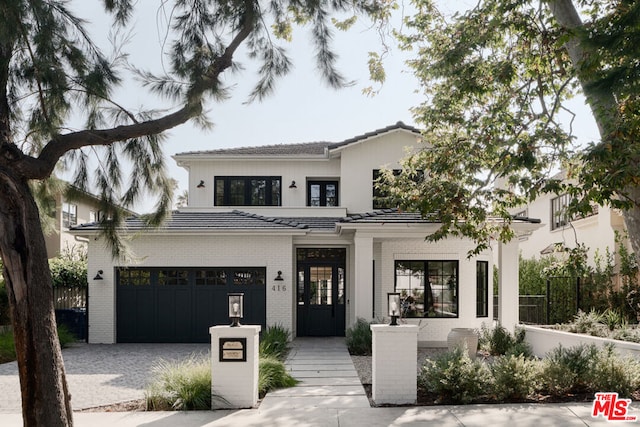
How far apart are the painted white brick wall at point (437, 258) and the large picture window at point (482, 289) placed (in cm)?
12

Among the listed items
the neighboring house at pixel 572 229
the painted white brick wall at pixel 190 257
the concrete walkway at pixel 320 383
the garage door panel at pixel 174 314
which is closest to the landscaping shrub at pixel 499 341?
the neighboring house at pixel 572 229

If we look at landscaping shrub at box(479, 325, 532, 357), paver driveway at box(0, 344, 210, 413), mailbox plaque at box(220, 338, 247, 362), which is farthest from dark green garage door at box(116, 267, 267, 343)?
mailbox plaque at box(220, 338, 247, 362)

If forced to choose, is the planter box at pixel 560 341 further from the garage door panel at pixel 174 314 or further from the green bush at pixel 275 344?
the garage door panel at pixel 174 314

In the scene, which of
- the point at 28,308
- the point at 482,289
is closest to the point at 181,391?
the point at 28,308

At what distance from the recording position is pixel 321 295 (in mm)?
17422

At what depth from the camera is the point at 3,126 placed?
262 inches

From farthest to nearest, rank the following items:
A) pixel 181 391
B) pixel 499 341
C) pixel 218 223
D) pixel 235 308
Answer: pixel 218 223 < pixel 499 341 < pixel 235 308 < pixel 181 391

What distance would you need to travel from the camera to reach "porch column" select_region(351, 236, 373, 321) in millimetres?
14602

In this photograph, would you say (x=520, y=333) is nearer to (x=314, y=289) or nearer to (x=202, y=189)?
(x=314, y=289)

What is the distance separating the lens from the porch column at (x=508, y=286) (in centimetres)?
1480

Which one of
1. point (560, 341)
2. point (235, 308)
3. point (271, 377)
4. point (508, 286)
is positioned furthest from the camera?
point (508, 286)

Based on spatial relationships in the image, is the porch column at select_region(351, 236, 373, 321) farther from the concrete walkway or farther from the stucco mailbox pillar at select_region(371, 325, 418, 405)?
the stucco mailbox pillar at select_region(371, 325, 418, 405)

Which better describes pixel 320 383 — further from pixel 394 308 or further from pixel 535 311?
pixel 535 311

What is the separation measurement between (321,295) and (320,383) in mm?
7355
